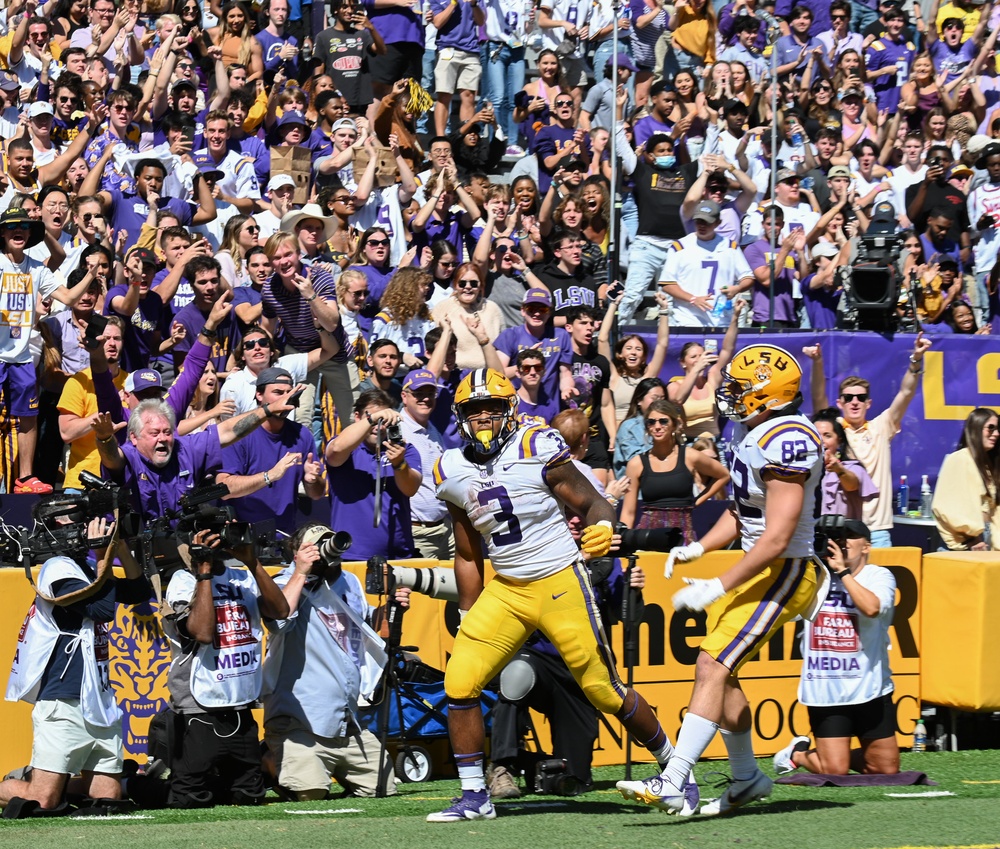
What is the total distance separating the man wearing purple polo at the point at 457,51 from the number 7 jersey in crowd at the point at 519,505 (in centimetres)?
927

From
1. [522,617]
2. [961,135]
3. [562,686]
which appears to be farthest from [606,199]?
[522,617]

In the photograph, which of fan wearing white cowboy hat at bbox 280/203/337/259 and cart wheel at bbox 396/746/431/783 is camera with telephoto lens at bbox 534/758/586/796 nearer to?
cart wheel at bbox 396/746/431/783

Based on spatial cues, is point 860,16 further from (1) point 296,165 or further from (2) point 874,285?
(1) point 296,165

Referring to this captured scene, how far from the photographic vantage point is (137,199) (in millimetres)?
12570

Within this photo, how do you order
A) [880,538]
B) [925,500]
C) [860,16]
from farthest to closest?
[860,16], [925,500], [880,538]

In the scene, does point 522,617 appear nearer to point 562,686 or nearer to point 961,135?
point 562,686

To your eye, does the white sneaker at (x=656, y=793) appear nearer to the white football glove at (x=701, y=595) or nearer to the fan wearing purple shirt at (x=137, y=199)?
the white football glove at (x=701, y=595)

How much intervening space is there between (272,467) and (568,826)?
3643 mm

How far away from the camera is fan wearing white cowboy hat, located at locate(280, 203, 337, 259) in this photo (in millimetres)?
11852

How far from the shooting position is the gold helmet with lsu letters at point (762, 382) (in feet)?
22.6

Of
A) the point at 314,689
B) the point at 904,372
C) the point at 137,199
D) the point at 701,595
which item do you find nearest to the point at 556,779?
the point at 314,689

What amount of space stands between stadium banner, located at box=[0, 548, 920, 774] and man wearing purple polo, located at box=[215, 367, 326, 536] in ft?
2.63

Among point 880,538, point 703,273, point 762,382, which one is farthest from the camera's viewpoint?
point 703,273

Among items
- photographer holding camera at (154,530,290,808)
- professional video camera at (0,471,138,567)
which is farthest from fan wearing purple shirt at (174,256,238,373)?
professional video camera at (0,471,138,567)
